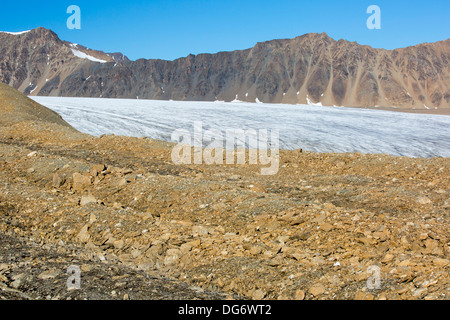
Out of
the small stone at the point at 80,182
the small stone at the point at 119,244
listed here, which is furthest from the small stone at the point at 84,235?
the small stone at the point at 80,182

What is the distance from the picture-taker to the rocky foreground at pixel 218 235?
500 cm

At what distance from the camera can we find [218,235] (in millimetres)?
6867

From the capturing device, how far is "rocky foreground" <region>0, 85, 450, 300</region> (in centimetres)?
500

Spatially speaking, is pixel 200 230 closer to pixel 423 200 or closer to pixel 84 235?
pixel 84 235

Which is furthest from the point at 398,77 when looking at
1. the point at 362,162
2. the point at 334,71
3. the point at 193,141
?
the point at 362,162

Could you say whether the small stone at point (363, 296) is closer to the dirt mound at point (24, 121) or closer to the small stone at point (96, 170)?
the small stone at point (96, 170)

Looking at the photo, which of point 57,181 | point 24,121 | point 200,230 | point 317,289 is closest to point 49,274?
point 200,230

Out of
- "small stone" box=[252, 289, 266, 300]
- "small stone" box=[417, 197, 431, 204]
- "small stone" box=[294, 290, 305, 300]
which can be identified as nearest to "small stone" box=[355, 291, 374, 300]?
"small stone" box=[294, 290, 305, 300]

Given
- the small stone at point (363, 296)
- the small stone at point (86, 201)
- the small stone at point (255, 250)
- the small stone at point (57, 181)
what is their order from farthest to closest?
the small stone at point (57, 181)
the small stone at point (86, 201)
the small stone at point (255, 250)
the small stone at point (363, 296)

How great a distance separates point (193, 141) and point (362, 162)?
1863 centimetres

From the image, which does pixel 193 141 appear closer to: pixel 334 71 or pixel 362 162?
pixel 362 162

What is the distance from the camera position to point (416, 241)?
604 cm

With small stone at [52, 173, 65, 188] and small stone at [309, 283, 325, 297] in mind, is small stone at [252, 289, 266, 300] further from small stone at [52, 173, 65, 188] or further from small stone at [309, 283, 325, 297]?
small stone at [52, 173, 65, 188]

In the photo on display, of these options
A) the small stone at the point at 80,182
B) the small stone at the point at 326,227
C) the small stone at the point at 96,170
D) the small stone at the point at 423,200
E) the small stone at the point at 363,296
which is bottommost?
the small stone at the point at 363,296
